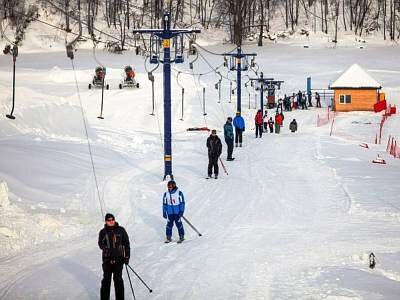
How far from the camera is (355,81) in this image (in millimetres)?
45562

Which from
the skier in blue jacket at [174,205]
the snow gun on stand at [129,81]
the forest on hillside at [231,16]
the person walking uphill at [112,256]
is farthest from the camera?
the forest on hillside at [231,16]

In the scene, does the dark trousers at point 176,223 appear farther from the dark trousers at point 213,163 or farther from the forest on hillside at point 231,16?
the forest on hillside at point 231,16

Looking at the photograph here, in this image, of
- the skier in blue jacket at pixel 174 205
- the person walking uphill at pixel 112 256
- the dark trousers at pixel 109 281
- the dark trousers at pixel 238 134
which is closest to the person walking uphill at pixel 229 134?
the dark trousers at pixel 238 134

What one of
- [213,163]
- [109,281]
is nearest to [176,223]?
[109,281]

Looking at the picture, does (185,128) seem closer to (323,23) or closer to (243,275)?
(243,275)

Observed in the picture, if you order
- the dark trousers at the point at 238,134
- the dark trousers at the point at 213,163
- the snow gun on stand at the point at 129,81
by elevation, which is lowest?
the dark trousers at the point at 213,163

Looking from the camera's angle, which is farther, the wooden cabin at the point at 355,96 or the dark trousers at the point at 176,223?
the wooden cabin at the point at 355,96

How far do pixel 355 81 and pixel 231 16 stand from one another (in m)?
44.2

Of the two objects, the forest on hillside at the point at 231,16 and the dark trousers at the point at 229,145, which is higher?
the forest on hillside at the point at 231,16

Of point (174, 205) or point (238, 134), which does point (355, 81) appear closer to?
point (238, 134)

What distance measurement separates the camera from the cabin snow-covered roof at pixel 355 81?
4479cm

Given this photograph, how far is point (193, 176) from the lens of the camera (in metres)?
18.0

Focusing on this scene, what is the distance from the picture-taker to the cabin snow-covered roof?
44.8 metres

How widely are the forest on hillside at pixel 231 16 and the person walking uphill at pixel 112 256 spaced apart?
2662 inches
